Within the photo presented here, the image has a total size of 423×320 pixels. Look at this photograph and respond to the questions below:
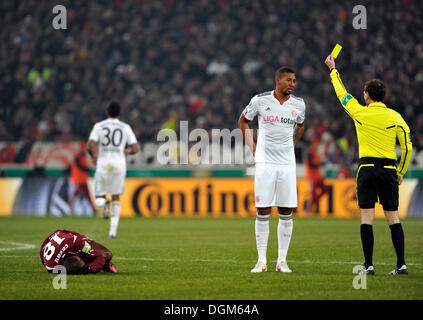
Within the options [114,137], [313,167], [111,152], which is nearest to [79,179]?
[313,167]

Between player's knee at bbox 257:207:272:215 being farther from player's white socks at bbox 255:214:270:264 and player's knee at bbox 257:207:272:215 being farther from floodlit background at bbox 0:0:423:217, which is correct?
floodlit background at bbox 0:0:423:217

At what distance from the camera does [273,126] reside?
9102mm

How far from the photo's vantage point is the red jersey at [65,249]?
28.0ft

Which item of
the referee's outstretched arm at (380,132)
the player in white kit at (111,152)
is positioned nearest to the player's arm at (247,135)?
the referee's outstretched arm at (380,132)

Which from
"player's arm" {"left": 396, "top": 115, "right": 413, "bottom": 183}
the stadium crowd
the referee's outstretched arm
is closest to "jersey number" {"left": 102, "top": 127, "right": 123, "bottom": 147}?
the referee's outstretched arm

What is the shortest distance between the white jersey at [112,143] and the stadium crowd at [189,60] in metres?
9.26

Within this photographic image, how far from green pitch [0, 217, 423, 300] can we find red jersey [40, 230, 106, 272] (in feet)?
0.61

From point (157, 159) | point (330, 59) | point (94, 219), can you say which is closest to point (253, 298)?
point (330, 59)

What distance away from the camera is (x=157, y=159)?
2255cm

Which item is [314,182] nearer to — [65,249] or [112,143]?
[112,143]

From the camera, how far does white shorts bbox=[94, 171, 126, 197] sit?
572 inches

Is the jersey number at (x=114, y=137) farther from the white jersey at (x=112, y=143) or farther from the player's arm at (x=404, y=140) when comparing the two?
the player's arm at (x=404, y=140)

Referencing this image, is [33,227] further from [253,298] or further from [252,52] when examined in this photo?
[252,52]

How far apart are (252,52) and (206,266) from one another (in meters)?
18.4
